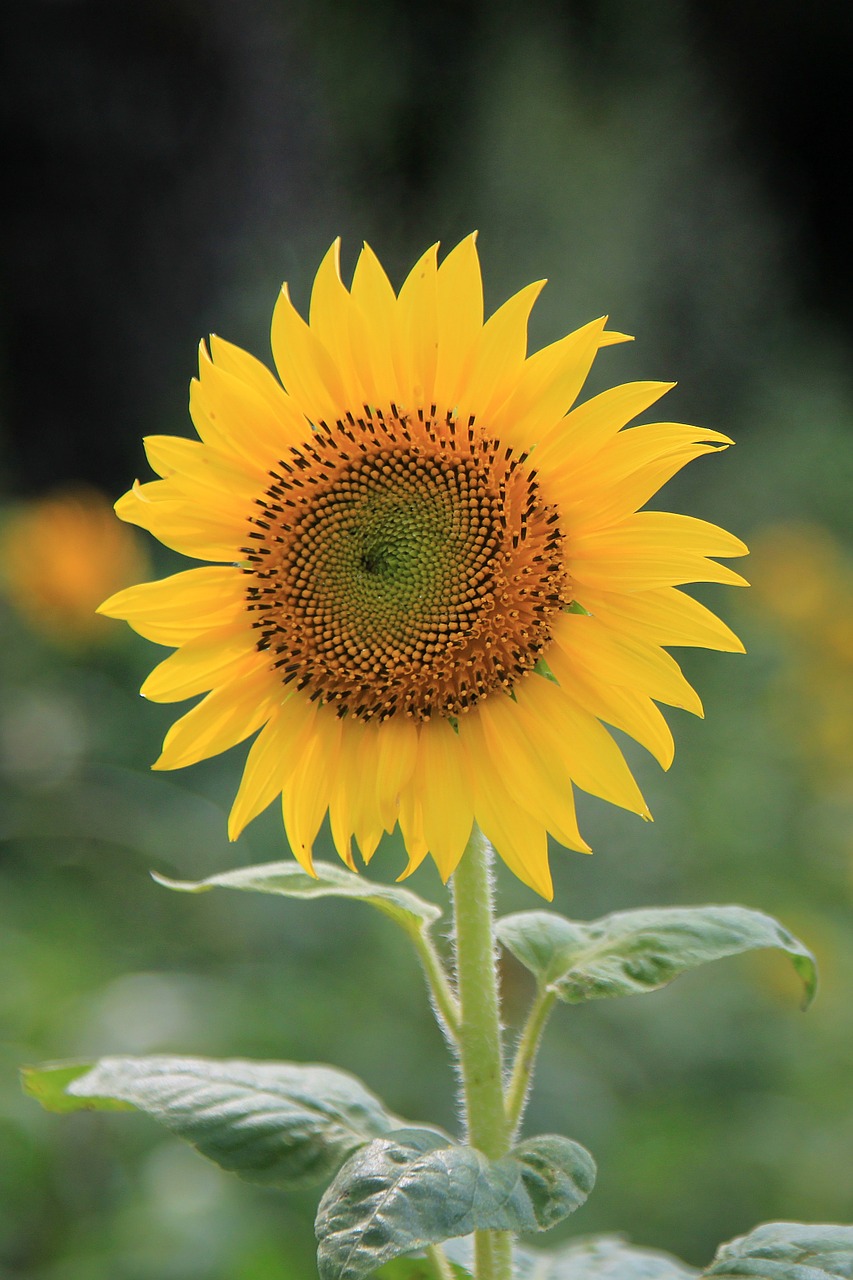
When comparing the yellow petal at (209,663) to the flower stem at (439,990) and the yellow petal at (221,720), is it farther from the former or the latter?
the flower stem at (439,990)

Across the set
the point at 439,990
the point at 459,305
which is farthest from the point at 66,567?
the point at 439,990

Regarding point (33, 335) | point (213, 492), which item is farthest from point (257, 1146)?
point (33, 335)

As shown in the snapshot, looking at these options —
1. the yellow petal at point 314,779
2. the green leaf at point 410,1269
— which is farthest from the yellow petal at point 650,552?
the green leaf at point 410,1269

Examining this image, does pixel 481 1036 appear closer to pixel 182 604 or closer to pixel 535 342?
pixel 182 604

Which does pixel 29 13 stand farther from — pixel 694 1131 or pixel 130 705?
pixel 694 1131

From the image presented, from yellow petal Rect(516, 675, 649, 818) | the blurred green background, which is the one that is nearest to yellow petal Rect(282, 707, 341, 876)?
yellow petal Rect(516, 675, 649, 818)

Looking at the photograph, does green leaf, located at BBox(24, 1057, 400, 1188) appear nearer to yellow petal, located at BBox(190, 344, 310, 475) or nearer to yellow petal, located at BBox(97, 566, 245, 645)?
yellow petal, located at BBox(97, 566, 245, 645)
